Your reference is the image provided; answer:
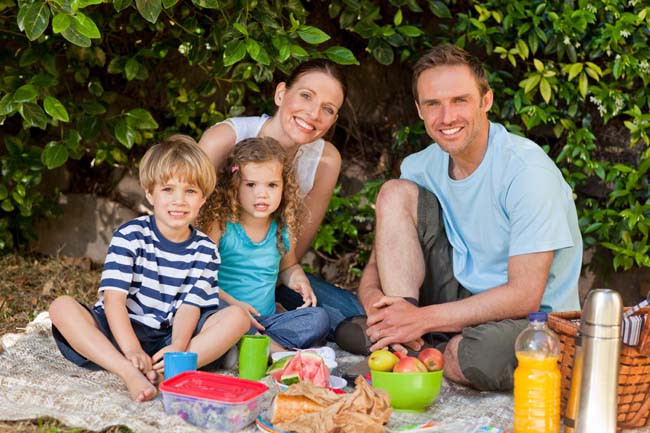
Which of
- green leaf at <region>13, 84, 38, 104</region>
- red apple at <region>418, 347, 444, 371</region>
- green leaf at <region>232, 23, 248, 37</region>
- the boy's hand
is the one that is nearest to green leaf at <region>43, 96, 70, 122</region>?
green leaf at <region>13, 84, 38, 104</region>

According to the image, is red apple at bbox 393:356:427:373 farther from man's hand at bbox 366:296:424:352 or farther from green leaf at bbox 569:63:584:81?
green leaf at bbox 569:63:584:81

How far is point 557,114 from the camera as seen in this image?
359 centimetres

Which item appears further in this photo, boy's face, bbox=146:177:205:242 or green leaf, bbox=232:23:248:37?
green leaf, bbox=232:23:248:37

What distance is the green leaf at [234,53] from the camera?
2.81m

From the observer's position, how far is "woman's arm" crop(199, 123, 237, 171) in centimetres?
298

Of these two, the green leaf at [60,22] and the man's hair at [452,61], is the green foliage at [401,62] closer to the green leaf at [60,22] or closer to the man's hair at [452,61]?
the man's hair at [452,61]

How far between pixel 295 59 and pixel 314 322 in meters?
1.09

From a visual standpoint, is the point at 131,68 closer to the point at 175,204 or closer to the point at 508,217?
the point at 175,204

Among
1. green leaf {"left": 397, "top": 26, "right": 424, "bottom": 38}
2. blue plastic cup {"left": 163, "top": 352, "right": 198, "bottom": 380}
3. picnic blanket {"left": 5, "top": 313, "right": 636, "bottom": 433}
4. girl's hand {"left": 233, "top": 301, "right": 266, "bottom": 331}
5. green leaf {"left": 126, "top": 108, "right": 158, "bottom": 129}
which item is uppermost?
green leaf {"left": 397, "top": 26, "right": 424, "bottom": 38}

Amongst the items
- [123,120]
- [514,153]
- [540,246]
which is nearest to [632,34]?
[514,153]

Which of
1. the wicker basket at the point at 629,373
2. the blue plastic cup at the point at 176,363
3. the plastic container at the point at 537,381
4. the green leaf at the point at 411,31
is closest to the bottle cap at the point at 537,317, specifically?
the plastic container at the point at 537,381

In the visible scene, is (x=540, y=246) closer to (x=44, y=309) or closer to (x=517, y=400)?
(x=517, y=400)

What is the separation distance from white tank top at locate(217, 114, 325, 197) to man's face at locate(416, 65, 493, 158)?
24.9 inches

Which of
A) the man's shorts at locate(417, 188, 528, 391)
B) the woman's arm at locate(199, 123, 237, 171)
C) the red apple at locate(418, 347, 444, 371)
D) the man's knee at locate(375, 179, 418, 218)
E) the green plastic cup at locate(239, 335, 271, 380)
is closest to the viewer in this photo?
the red apple at locate(418, 347, 444, 371)
